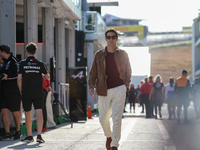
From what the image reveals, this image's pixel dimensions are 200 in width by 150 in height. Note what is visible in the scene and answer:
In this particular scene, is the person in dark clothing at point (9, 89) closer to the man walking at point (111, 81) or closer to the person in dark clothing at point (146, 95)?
the man walking at point (111, 81)

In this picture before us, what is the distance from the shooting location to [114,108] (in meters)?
6.64

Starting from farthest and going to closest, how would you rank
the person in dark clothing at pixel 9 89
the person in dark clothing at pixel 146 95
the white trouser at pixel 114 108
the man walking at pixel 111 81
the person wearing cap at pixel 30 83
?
the person in dark clothing at pixel 146 95 < the person in dark clothing at pixel 9 89 < the person wearing cap at pixel 30 83 < the man walking at pixel 111 81 < the white trouser at pixel 114 108

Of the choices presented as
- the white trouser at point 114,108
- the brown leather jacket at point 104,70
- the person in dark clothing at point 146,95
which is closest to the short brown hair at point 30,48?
the brown leather jacket at point 104,70

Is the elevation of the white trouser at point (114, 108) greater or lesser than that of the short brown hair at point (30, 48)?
lesser

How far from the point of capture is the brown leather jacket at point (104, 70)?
6.66 meters

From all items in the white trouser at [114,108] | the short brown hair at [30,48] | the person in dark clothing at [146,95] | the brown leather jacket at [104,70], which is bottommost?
the person in dark clothing at [146,95]

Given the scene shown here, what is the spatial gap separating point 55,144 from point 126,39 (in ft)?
339

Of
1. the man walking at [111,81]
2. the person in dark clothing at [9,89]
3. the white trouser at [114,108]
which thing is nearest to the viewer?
the white trouser at [114,108]

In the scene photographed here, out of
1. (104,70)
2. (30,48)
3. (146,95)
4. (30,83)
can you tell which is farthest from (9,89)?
(146,95)

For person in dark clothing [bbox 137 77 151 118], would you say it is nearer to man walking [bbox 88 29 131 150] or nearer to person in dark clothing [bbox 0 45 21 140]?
person in dark clothing [bbox 0 45 21 140]

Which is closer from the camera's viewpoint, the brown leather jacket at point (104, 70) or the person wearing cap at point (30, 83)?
the brown leather jacket at point (104, 70)

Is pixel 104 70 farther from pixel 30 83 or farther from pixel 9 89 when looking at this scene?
pixel 9 89

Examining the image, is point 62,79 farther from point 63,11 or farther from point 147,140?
point 147,140

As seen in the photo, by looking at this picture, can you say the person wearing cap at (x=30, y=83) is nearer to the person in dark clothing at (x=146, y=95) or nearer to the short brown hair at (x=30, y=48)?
the short brown hair at (x=30, y=48)
